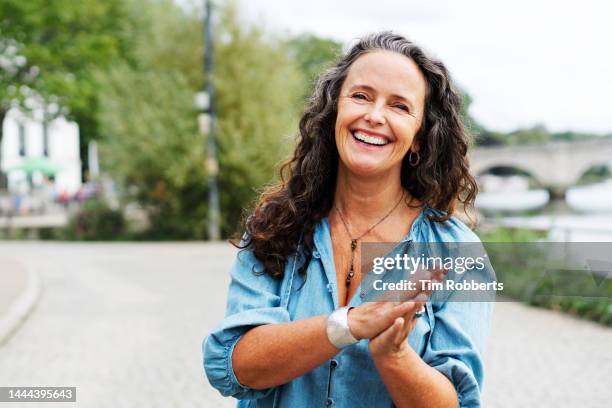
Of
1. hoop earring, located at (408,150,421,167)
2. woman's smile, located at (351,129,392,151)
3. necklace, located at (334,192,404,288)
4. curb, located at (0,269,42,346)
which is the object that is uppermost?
woman's smile, located at (351,129,392,151)

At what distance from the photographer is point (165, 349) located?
267 inches

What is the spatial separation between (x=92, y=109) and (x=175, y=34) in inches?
327

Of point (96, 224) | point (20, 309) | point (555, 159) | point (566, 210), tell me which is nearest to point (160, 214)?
point (96, 224)

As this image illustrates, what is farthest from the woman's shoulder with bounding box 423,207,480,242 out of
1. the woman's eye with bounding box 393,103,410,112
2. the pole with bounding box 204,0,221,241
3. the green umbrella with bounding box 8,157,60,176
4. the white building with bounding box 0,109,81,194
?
the white building with bounding box 0,109,81,194

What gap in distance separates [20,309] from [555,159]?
46.2 meters

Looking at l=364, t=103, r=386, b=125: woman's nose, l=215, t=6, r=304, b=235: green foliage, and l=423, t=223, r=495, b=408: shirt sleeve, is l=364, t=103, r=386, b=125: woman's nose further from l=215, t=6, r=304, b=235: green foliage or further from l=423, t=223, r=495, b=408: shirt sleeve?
l=215, t=6, r=304, b=235: green foliage

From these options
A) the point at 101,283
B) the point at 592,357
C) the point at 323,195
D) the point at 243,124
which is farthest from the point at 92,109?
the point at 323,195

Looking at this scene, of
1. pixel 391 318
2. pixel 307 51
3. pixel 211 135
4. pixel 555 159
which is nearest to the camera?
pixel 391 318

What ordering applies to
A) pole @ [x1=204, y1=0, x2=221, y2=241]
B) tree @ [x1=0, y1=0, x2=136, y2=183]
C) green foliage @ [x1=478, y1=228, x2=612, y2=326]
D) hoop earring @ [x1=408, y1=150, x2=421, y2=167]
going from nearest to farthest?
hoop earring @ [x1=408, y1=150, x2=421, y2=167], green foliage @ [x1=478, y1=228, x2=612, y2=326], pole @ [x1=204, y1=0, x2=221, y2=241], tree @ [x1=0, y1=0, x2=136, y2=183]

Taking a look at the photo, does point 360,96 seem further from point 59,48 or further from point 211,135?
point 59,48

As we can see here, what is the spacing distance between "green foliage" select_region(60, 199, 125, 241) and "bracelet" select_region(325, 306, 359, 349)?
66.5 feet

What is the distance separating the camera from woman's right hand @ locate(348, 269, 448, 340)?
126cm

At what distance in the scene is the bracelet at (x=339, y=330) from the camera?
1379 millimetres

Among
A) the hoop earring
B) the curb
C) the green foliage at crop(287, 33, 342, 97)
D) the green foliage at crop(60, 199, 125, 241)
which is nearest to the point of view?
the hoop earring
